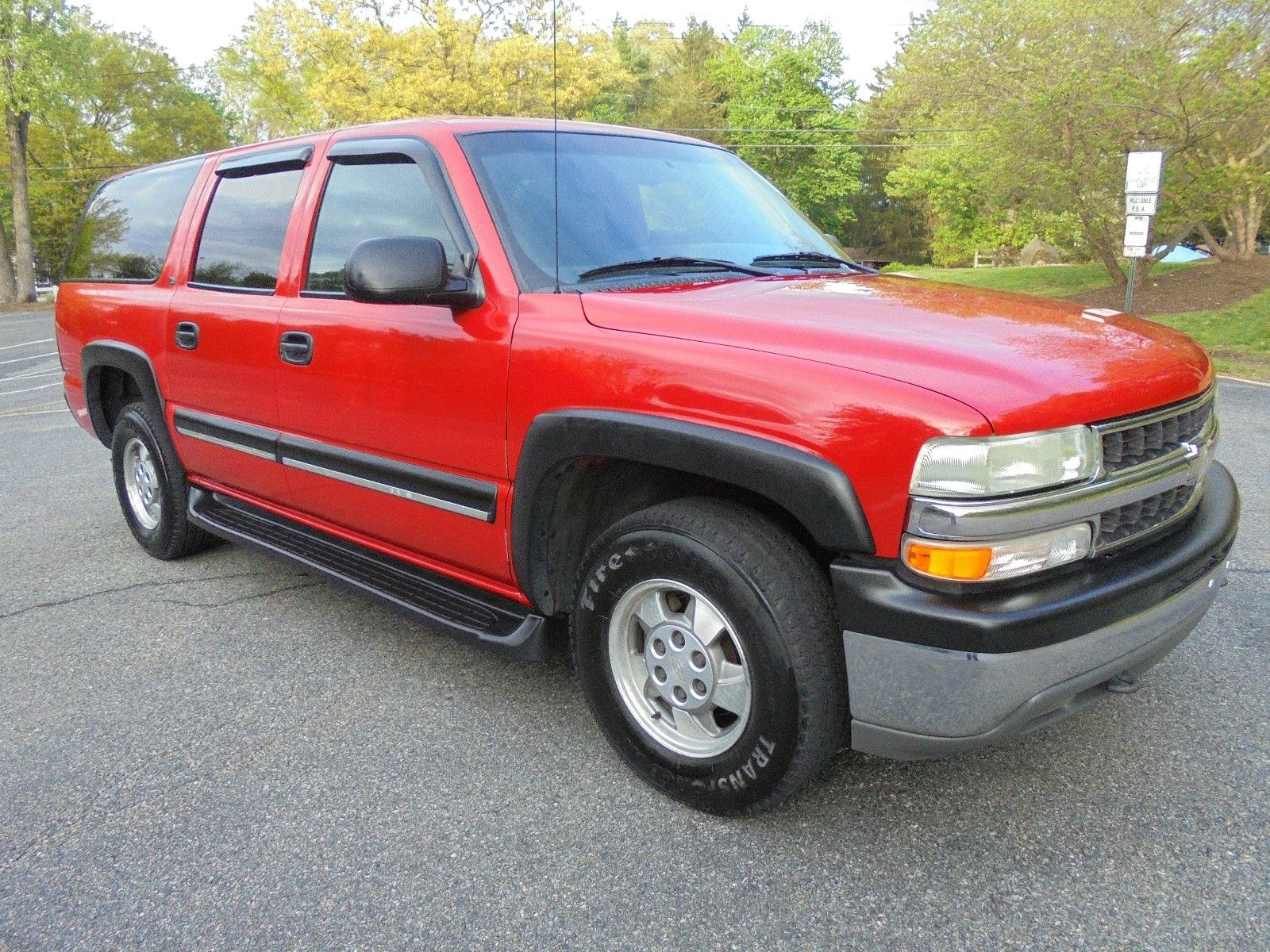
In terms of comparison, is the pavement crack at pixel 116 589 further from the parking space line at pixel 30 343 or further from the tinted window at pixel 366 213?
the parking space line at pixel 30 343

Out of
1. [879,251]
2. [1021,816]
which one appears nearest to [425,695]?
[1021,816]

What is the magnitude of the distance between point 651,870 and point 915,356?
4.54ft

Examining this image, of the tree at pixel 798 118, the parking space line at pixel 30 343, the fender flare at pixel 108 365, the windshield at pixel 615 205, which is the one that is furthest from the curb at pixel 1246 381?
the tree at pixel 798 118

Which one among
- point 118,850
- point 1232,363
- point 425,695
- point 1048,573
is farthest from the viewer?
point 1232,363

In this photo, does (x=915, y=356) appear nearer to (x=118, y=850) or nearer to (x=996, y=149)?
(x=118, y=850)

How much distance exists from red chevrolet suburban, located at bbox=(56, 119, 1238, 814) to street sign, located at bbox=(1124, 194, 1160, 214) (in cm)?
1039

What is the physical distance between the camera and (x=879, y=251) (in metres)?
64.4

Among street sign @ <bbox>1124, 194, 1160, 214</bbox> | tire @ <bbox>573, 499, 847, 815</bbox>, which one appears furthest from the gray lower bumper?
street sign @ <bbox>1124, 194, 1160, 214</bbox>

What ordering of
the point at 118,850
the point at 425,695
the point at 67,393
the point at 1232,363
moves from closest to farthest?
the point at 118,850 → the point at 425,695 → the point at 67,393 → the point at 1232,363

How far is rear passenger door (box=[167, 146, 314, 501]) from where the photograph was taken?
144 inches

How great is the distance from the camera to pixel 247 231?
3.88 m

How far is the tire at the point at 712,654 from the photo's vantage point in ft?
7.39

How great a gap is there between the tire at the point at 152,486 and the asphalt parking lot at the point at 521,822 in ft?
3.05

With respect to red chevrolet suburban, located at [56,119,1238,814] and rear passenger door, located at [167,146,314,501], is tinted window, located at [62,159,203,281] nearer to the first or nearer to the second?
rear passenger door, located at [167,146,314,501]
